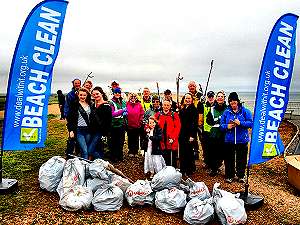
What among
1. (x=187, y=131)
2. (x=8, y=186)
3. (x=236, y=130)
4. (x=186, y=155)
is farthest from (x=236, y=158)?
(x=8, y=186)

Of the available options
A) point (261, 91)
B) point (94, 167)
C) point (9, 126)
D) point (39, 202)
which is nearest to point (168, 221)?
point (94, 167)

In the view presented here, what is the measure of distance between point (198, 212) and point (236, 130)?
2354mm

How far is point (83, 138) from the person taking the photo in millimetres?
6605

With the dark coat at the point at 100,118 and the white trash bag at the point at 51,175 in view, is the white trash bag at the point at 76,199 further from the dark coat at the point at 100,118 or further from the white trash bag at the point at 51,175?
the dark coat at the point at 100,118

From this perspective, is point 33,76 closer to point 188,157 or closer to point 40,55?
point 40,55

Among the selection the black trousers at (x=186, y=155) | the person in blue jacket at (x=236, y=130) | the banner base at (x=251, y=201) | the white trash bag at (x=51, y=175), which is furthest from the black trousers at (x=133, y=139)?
the banner base at (x=251, y=201)

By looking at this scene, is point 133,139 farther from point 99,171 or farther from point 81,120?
point 99,171

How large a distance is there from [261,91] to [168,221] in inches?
108

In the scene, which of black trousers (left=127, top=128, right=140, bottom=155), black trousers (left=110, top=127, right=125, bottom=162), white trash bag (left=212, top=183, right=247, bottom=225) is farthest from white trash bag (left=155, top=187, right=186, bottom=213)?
black trousers (left=127, top=128, right=140, bottom=155)

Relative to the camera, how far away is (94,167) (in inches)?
222

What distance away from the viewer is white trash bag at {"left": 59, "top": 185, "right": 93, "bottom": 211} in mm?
5082

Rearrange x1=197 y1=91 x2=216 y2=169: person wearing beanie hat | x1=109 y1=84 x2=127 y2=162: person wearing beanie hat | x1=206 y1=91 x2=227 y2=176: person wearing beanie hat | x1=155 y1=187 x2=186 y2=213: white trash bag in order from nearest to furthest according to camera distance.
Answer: x1=155 y1=187 x2=186 y2=213: white trash bag → x1=206 y1=91 x2=227 y2=176: person wearing beanie hat → x1=197 y1=91 x2=216 y2=169: person wearing beanie hat → x1=109 y1=84 x2=127 y2=162: person wearing beanie hat

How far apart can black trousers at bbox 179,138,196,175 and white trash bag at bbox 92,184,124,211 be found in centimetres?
228

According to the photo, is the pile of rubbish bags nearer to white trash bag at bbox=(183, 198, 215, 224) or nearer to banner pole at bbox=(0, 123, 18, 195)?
white trash bag at bbox=(183, 198, 215, 224)
